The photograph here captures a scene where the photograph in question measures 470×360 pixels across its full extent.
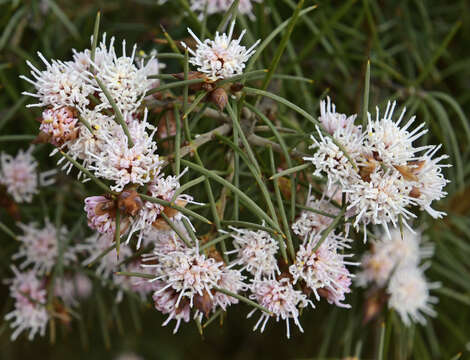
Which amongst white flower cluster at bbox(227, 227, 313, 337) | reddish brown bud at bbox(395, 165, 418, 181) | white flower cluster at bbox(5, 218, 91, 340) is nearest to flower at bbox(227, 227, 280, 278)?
white flower cluster at bbox(227, 227, 313, 337)

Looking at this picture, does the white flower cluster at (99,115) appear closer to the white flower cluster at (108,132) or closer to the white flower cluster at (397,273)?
the white flower cluster at (108,132)

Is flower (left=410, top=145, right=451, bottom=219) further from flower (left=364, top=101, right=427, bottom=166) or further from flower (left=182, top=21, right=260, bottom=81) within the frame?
flower (left=182, top=21, right=260, bottom=81)

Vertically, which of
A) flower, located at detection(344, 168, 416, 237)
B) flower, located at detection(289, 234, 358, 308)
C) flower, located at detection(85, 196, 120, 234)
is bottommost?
flower, located at detection(289, 234, 358, 308)

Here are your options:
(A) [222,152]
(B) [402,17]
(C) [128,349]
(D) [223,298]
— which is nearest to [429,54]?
(B) [402,17]

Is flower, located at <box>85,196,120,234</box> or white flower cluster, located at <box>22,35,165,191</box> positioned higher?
white flower cluster, located at <box>22,35,165,191</box>

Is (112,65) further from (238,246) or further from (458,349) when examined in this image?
(458,349)
